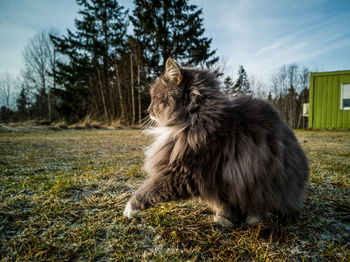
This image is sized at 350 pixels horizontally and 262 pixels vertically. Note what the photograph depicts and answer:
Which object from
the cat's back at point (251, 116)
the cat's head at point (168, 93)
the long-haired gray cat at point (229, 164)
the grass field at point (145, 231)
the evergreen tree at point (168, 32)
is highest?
the evergreen tree at point (168, 32)

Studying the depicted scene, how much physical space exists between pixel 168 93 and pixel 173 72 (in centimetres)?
21

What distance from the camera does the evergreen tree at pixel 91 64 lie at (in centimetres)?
1705

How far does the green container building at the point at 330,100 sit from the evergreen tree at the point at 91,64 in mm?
15670

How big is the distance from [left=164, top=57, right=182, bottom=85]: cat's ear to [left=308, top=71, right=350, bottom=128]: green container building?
507 inches

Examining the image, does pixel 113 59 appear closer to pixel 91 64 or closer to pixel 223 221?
pixel 91 64

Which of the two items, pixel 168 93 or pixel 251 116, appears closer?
pixel 251 116

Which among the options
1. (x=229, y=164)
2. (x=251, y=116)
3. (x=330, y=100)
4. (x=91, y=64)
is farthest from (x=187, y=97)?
(x=91, y=64)

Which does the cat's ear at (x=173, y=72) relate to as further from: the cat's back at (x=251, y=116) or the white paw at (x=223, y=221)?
the white paw at (x=223, y=221)

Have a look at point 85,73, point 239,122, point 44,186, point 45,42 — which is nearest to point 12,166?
point 44,186

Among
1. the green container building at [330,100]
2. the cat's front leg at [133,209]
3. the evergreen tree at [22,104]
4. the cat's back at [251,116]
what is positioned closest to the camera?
the cat's front leg at [133,209]

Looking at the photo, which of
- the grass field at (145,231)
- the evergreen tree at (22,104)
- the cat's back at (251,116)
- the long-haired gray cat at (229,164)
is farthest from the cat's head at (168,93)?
the evergreen tree at (22,104)

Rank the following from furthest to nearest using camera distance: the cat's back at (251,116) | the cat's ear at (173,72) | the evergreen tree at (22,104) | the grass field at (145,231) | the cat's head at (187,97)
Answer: the evergreen tree at (22,104)
the cat's ear at (173,72)
the cat's head at (187,97)
the cat's back at (251,116)
the grass field at (145,231)

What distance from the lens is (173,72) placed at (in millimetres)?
1781

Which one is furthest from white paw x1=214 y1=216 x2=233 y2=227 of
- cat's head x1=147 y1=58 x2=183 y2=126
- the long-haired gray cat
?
cat's head x1=147 y1=58 x2=183 y2=126
